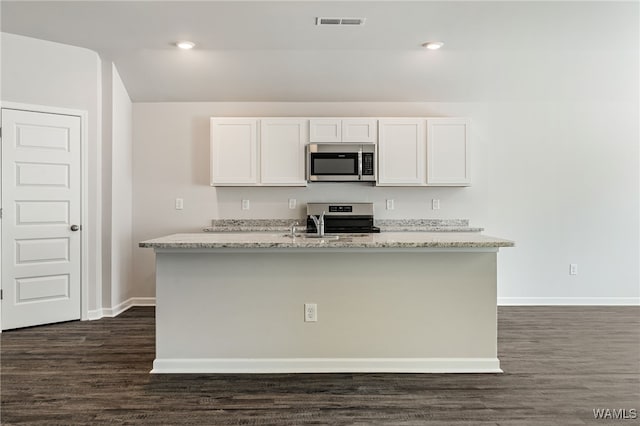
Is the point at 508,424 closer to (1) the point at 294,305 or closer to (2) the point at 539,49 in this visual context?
(1) the point at 294,305

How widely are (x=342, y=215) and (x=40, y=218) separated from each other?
9.99ft

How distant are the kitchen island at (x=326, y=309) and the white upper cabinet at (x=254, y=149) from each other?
1.88m

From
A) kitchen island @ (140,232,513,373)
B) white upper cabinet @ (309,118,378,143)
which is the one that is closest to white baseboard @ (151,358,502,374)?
kitchen island @ (140,232,513,373)

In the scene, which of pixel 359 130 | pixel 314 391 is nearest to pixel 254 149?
pixel 359 130

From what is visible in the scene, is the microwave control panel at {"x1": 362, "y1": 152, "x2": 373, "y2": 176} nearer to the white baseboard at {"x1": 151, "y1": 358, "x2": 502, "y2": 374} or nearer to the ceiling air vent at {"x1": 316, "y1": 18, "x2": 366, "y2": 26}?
the ceiling air vent at {"x1": 316, "y1": 18, "x2": 366, "y2": 26}

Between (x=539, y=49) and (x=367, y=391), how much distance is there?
3626mm

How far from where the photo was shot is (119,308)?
4.41m

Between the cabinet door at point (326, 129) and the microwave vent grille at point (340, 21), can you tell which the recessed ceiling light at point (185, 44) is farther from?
the cabinet door at point (326, 129)

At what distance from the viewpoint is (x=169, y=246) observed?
2627mm

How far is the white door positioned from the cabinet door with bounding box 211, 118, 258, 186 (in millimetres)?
1325

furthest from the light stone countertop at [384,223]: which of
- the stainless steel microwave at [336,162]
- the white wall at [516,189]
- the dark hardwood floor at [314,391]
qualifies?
the dark hardwood floor at [314,391]

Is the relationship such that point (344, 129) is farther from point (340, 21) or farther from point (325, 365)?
point (325, 365)

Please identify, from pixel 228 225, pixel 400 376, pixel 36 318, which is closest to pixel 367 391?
pixel 400 376

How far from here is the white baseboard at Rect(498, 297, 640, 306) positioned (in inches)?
189
